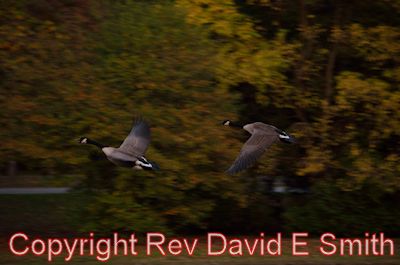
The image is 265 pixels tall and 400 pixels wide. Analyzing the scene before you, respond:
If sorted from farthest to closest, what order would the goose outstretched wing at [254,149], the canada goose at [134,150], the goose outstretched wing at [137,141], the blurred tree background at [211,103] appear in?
the blurred tree background at [211,103], the goose outstretched wing at [137,141], the goose outstretched wing at [254,149], the canada goose at [134,150]

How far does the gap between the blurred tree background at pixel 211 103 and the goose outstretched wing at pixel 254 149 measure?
91.4 inches

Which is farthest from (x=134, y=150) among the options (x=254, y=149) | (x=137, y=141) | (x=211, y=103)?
(x=211, y=103)

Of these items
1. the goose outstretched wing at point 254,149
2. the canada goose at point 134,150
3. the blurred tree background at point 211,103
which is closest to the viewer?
the canada goose at point 134,150

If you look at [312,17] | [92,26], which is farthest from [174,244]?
[312,17]

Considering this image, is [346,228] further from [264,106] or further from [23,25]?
[23,25]

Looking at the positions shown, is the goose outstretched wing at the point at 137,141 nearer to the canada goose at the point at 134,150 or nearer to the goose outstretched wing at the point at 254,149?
the canada goose at the point at 134,150

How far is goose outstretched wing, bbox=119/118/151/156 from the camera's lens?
1298 cm

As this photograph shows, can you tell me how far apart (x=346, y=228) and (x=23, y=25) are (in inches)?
298

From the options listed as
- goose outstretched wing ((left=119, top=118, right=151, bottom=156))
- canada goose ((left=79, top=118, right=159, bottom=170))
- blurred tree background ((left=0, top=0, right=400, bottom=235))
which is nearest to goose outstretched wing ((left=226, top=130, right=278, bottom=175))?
canada goose ((left=79, top=118, right=159, bottom=170))

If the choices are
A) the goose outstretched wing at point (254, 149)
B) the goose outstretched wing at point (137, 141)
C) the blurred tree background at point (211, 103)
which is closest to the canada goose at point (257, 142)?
the goose outstretched wing at point (254, 149)

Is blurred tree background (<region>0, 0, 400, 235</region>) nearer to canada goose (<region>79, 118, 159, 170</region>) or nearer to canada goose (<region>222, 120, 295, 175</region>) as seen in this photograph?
canada goose (<region>79, 118, 159, 170</region>)

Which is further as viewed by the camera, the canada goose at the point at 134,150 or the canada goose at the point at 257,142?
the canada goose at the point at 257,142

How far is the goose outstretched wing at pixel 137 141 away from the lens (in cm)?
1298

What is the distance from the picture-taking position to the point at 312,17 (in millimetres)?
18750
